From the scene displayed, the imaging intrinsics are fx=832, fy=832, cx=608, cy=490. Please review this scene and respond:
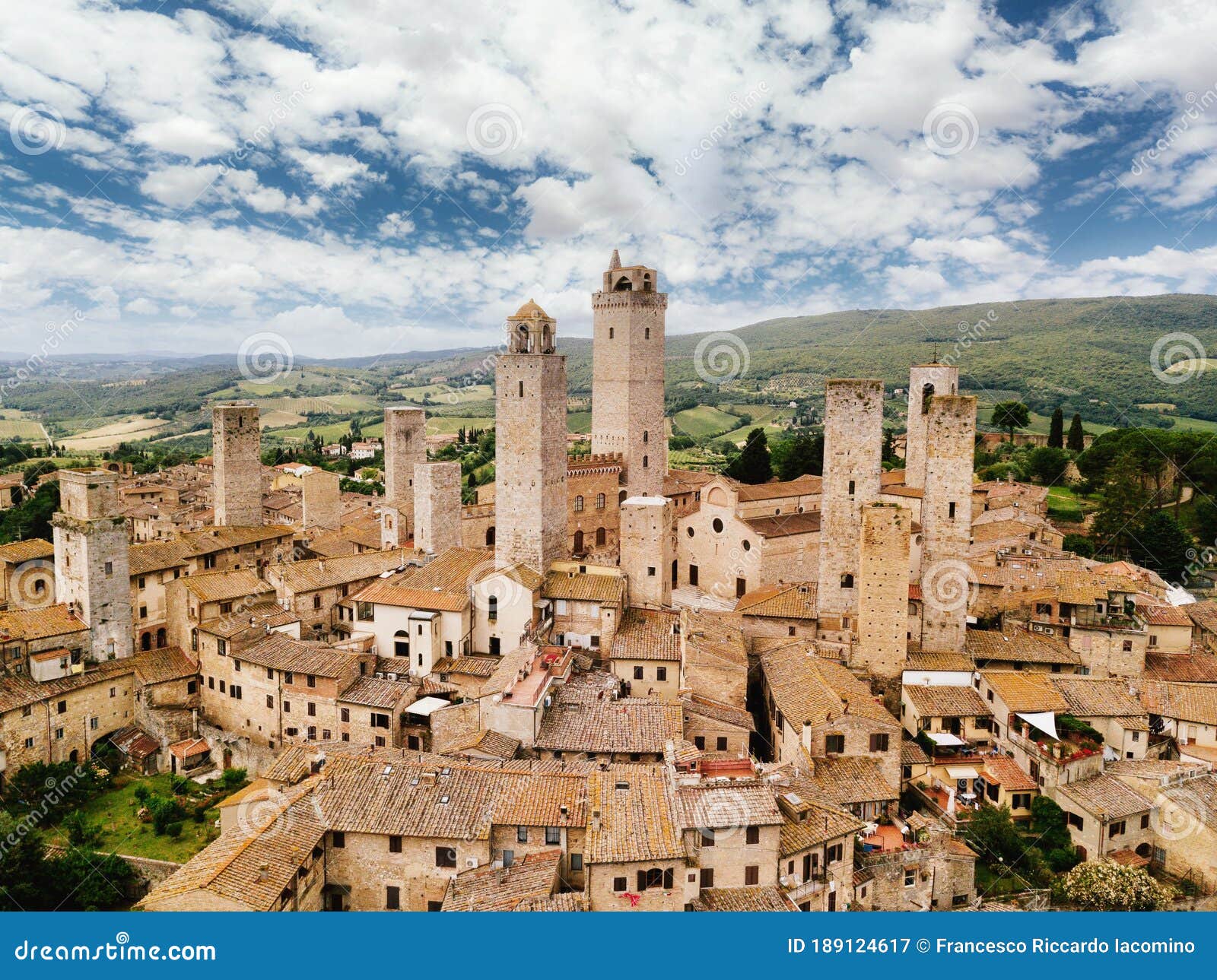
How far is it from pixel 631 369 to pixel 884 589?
18.3m

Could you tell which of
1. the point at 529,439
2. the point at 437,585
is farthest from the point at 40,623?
the point at 529,439

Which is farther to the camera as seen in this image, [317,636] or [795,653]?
[317,636]

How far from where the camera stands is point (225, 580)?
3150 cm

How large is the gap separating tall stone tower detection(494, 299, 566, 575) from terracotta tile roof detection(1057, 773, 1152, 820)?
18764mm

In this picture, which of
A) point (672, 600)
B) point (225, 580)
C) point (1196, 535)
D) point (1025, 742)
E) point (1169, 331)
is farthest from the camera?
point (1169, 331)

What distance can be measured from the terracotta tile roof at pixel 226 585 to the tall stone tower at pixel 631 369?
1753 cm

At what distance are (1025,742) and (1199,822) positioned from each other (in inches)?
175

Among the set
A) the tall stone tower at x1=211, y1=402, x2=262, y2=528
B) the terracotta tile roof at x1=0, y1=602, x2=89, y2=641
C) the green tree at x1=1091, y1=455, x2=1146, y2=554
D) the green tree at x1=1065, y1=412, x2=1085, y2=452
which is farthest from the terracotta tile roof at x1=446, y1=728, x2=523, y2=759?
the green tree at x1=1065, y1=412, x2=1085, y2=452

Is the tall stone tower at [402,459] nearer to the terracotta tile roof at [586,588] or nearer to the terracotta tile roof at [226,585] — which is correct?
the terracotta tile roof at [226,585]

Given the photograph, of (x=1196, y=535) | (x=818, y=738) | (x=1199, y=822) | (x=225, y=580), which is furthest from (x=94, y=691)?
(x=1196, y=535)

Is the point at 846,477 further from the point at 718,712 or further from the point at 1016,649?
the point at 718,712

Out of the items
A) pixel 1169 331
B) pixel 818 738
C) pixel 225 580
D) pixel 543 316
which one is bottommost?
pixel 818 738

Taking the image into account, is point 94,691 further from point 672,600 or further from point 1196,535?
point 1196,535

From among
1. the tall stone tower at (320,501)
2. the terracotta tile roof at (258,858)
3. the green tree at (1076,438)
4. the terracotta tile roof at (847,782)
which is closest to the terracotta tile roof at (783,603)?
the terracotta tile roof at (847,782)
